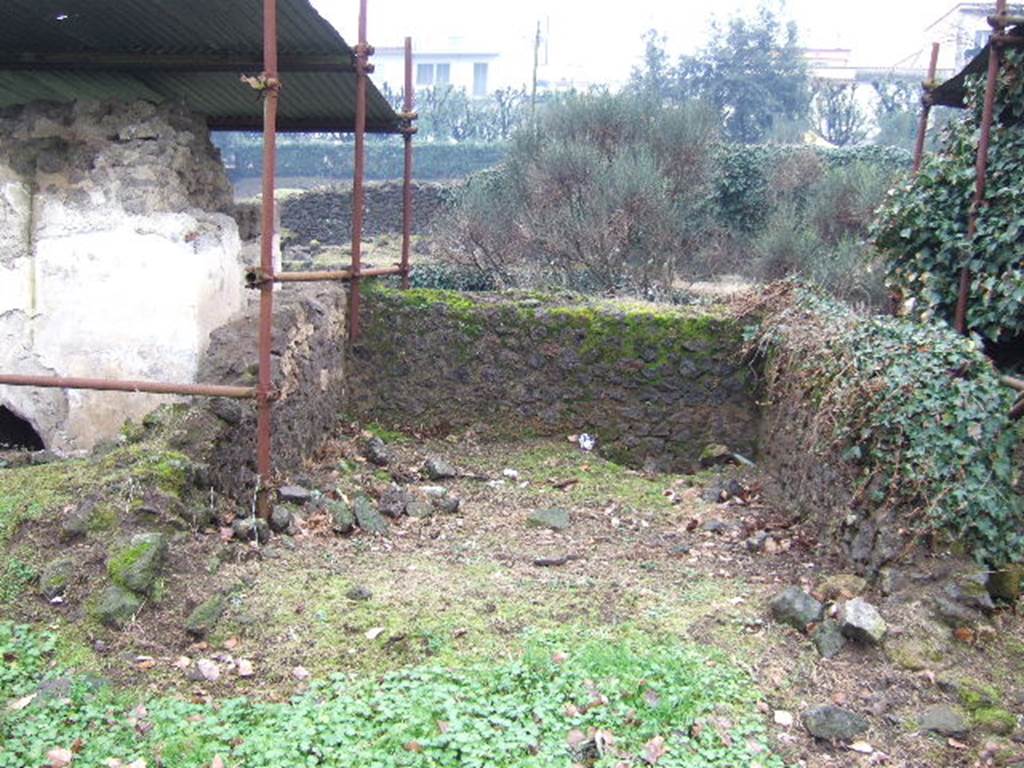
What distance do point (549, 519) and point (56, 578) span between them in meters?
3.02

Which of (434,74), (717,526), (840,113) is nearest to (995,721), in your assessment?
(717,526)

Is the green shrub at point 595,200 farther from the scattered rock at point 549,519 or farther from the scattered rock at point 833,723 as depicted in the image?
the scattered rock at point 833,723

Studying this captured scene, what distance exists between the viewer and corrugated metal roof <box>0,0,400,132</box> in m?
6.09

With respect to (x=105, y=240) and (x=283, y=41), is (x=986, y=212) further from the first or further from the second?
(x=105, y=240)

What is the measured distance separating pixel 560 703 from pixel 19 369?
183 inches

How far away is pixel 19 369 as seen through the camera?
6.70 m

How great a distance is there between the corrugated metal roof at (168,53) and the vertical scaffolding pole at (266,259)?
0.66 m

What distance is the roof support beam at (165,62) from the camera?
6.66m

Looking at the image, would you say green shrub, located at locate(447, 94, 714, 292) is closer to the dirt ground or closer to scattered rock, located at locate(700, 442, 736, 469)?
scattered rock, located at locate(700, 442, 736, 469)

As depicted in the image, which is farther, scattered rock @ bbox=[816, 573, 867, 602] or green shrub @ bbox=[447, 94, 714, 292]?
green shrub @ bbox=[447, 94, 714, 292]

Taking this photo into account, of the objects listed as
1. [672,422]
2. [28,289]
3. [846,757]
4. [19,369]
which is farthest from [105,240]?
[846,757]

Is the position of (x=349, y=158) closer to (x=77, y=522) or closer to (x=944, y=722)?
(x=77, y=522)

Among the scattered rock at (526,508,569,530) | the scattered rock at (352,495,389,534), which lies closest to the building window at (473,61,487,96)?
the scattered rock at (526,508,569,530)

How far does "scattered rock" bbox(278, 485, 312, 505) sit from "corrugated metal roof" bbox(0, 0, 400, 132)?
9.30ft
